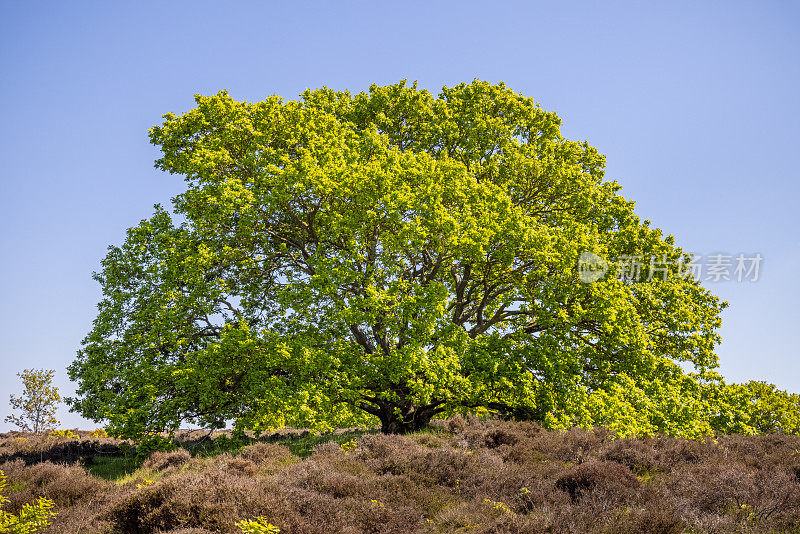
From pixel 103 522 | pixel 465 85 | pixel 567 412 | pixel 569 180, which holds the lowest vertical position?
pixel 103 522

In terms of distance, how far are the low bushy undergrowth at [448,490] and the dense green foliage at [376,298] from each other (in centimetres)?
287

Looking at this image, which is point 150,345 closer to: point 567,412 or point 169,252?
point 169,252

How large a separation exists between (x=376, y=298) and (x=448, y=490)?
298 inches

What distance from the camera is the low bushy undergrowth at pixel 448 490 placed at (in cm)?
809

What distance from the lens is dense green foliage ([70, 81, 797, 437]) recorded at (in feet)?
55.8

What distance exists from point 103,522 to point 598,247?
56.2ft

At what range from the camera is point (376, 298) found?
16.5 meters

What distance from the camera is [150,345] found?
58.0 ft

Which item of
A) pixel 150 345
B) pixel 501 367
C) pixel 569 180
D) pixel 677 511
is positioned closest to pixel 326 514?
pixel 677 511

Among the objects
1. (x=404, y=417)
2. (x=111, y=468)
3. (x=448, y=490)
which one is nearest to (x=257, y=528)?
(x=448, y=490)

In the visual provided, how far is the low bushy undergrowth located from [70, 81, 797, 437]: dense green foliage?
2.87m

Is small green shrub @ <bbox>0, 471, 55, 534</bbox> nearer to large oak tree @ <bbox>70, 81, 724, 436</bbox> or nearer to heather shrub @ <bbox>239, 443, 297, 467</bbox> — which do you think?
heather shrub @ <bbox>239, 443, 297, 467</bbox>

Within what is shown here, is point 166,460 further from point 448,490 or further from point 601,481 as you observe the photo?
point 601,481

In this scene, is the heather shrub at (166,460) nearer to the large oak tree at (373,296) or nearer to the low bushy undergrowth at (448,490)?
the low bushy undergrowth at (448,490)
